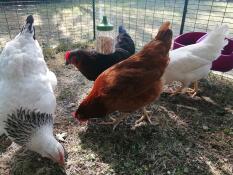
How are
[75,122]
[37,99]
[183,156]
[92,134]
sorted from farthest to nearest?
[75,122], [92,134], [183,156], [37,99]

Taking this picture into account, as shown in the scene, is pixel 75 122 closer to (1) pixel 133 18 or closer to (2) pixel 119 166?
(2) pixel 119 166

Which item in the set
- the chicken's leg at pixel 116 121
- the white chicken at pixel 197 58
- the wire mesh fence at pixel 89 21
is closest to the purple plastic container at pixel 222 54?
the white chicken at pixel 197 58

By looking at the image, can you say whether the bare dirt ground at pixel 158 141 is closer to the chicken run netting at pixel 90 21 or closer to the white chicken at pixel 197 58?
the white chicken at pixel 197 58

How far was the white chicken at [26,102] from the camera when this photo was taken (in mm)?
1956

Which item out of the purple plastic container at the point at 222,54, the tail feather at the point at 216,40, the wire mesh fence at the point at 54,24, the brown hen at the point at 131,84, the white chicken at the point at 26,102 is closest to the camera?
the white chicken at the point at 26,102

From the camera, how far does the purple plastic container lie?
10.5 ft

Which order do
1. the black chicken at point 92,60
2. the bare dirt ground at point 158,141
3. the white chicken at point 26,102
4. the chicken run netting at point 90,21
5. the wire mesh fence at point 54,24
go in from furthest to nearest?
the wire mesh fence at point 54,24 < the chicken run netting at point 90,21 < the black chicken at point 92,60 < the bare dirt ground at point 158,141 < the white chicken at point 26,102

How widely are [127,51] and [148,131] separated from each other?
1.30m

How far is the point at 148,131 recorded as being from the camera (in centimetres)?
255

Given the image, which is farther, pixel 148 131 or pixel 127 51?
pixel 127 51

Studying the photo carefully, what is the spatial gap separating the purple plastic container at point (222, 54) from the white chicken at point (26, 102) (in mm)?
2159

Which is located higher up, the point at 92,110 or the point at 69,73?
the point at 92,110

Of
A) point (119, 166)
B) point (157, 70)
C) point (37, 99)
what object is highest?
point (157, 70)

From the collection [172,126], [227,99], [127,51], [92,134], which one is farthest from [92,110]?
[227,99]
